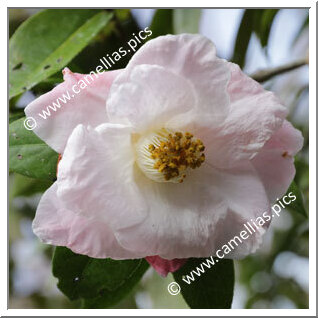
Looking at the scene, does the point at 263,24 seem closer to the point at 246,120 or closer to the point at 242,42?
the point at 242,42

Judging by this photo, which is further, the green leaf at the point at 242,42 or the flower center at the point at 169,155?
the green leaf at the point at 242,42

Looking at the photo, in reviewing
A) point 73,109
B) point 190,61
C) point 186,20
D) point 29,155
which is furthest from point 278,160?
point 186,20

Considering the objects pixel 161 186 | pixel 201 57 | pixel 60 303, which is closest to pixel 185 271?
pixel 161 186

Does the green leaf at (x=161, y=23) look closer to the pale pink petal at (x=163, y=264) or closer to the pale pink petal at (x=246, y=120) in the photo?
the pale pink petal at (x=246, y=120)

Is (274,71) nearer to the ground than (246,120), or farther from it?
nearer to the ground

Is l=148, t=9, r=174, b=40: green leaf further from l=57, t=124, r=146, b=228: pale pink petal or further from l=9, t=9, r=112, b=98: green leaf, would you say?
l=57, t=124, r=146, b=228: pale pink petal

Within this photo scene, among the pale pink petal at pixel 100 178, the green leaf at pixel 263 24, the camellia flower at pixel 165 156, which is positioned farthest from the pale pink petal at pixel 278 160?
the green leaf at pixel 263 24

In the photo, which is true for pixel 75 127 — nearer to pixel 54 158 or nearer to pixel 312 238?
pixel 54 158
